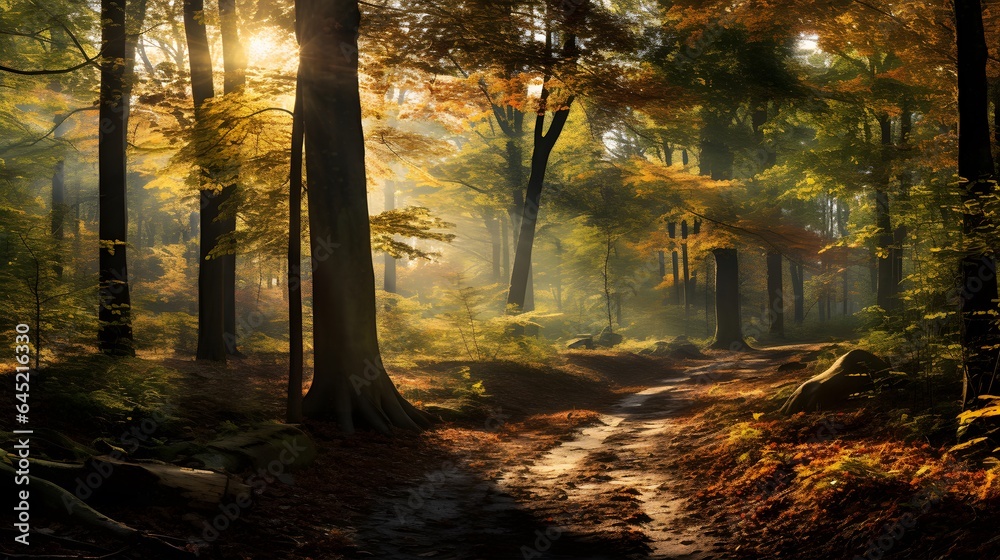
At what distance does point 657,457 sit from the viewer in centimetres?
940

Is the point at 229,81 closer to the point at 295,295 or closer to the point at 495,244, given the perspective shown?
the point at 295,295

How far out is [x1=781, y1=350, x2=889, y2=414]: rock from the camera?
909cm

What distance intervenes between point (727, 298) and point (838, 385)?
21096mm

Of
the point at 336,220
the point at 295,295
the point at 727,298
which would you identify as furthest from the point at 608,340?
the point at 295,295

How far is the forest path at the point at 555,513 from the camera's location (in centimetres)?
570

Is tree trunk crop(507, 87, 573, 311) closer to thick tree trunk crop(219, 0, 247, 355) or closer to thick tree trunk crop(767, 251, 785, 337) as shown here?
thick tree trunk crop(219, 0, 247, 355)

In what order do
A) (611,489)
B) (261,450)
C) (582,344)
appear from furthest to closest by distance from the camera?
1. (582,344)
2. (611,489)
3. (261,450)

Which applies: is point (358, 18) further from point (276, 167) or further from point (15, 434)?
point (15, 434)

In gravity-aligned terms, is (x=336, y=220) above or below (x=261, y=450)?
above

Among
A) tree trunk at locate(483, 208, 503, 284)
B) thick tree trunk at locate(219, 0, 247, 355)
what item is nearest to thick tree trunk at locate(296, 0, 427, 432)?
thick tree trunk at locate(219, 0, 247, 355)

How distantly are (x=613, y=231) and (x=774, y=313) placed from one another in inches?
366

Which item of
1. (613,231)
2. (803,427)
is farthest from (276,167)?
(613,231)

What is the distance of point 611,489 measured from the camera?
25.2ft

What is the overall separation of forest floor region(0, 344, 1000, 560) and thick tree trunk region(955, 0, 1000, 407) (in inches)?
27.2
